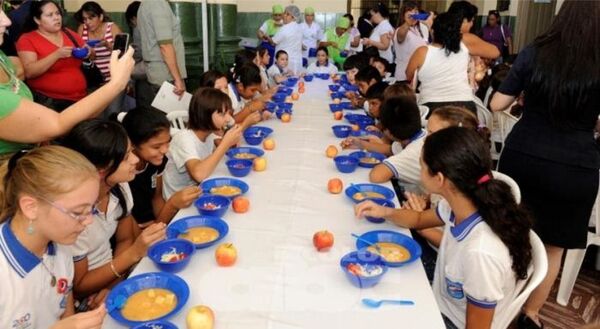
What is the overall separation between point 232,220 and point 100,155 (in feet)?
1.81

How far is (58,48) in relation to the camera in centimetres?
318

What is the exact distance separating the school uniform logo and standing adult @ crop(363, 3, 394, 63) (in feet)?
17.2

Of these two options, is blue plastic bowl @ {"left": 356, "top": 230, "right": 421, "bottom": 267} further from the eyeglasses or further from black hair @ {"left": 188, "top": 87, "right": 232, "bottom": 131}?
black hair @ {"left": 188, "top": 87, "right": 232, "bottom": 131}

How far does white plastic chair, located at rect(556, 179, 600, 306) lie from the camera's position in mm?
2520

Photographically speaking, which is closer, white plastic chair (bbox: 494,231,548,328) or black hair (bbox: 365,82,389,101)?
white plastic chair (bbox: 494,231,548,328)

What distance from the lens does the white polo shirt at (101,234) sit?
1.75m

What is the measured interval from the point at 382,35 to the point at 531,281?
545cm

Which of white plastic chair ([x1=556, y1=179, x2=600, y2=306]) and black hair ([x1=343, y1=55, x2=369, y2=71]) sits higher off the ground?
black hair ([x1=343, y1=55, x2=369, y2=71])

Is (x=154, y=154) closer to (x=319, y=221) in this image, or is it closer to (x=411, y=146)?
(x=319, y=221)

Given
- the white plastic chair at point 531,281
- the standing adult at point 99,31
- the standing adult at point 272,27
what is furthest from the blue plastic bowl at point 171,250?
the standing adult at point 272,27

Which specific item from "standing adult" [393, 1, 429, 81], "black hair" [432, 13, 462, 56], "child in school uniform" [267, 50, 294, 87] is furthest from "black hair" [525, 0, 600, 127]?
"child in school uniform" [267, 50, 294, 87]

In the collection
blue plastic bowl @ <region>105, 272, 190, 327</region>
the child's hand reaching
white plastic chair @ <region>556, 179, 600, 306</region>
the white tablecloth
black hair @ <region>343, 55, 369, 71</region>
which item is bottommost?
white plastic chair @ <region>556, 179, 600, 306</region>

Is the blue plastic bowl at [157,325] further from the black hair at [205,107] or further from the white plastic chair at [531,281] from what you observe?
the black hair at [205,107]

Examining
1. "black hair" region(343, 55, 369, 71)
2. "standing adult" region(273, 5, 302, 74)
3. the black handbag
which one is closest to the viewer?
the black handbag
